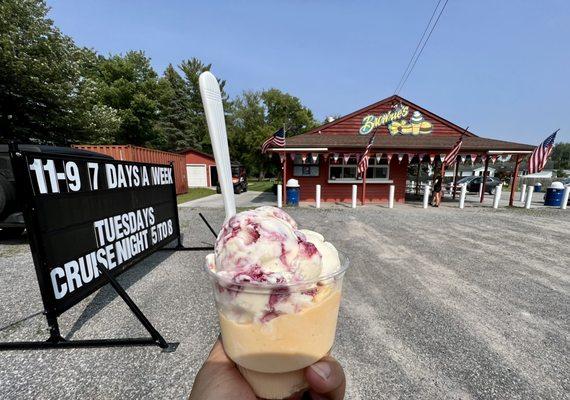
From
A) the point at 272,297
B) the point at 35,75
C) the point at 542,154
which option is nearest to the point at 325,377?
the point at 272,297

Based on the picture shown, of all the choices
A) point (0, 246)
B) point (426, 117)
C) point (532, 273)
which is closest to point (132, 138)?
point (0, 246)

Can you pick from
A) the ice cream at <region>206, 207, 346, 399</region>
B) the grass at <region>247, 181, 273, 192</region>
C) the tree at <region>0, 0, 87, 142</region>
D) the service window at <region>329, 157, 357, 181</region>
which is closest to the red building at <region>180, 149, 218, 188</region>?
the grass at <region>247, 181, 273, 192</region>

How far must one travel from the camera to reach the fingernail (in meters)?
1.06

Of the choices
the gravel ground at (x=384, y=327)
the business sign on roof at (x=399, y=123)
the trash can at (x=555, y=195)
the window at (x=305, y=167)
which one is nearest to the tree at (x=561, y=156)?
the trash can at (x=555, y=195)

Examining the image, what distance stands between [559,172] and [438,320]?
239 ft

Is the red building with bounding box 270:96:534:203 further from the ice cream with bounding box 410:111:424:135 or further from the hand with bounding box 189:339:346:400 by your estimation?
the hand with bounding box 189:339:346:400

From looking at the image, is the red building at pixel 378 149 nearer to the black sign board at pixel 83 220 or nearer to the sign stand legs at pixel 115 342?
the black sign board at pixel 83 220

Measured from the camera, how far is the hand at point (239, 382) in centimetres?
106

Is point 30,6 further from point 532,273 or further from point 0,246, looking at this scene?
point 532,273

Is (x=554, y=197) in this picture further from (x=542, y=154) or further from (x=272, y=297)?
(x=272, y=297)

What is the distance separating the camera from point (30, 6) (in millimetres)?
15195

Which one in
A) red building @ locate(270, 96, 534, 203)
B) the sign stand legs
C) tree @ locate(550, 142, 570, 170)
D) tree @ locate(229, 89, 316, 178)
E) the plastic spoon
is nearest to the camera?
the plastic spoon

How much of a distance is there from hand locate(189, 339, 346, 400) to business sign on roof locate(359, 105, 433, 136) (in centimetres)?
1576

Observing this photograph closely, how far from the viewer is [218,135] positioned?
1.51 meters
